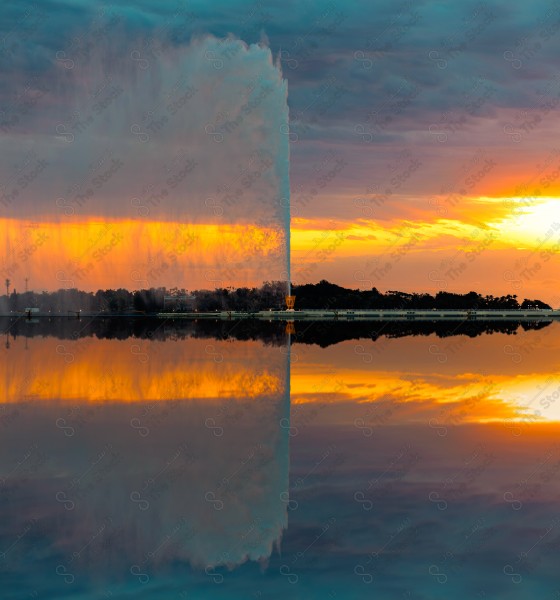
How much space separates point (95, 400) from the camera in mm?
30812

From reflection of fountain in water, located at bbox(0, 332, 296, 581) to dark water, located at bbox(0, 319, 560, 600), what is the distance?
53mm

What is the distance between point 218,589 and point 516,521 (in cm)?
556

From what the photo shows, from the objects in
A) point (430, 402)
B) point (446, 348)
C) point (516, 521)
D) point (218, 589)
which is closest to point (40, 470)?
point (218, 589)

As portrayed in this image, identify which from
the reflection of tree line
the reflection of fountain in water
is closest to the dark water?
the reflection of fountain in water

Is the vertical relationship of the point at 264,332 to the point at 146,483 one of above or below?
above

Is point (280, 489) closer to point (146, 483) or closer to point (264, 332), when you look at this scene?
point (146, 483)

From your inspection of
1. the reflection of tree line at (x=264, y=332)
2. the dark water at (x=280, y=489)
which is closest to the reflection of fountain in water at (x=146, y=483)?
the dark water at (x=280, y=489)

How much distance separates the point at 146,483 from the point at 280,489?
2.76 m

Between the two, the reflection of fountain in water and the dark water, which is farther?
the reflection of fountain in water

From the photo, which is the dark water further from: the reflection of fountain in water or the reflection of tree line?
the reflection of tree line

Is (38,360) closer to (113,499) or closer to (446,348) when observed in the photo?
(446,348)

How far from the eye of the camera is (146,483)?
1823 centimetres

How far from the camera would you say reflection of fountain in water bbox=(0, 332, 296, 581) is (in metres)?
14.2

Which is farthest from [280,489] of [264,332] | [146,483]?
[264,332]
